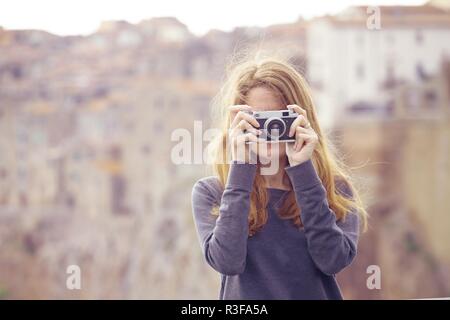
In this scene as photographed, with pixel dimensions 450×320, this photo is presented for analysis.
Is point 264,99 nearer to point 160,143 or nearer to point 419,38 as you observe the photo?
point 419,38

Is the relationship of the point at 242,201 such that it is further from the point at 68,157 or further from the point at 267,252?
the point at 68,157

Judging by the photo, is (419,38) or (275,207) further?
(419,38)

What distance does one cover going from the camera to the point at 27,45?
1933 centimetres

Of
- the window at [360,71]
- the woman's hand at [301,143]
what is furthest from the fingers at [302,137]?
the window at [360,71]

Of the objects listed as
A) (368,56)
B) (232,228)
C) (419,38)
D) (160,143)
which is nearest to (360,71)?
(368,56)

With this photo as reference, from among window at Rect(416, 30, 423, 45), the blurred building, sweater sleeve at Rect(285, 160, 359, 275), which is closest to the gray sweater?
sweater sleeve at Rect(285, 160, 359, 275)

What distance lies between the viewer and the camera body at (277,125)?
0.83 metres

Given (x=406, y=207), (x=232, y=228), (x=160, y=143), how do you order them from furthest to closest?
(x=160, y=143) < (x=406, y=207) < (x=232, y=228)

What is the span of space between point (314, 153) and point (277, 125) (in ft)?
0.28

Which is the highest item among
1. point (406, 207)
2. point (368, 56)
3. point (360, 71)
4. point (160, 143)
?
point (368, 56)

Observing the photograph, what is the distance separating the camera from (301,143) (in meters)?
0.83

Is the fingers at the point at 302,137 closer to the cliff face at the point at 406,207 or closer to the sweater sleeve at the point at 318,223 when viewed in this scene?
the sweater sleeve at the point at 318,223

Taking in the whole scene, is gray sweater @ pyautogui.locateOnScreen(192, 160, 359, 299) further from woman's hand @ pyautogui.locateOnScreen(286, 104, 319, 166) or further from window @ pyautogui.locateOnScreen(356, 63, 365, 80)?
window @ pyautogui.locateOnScreen(356, 63, 365, 80)
